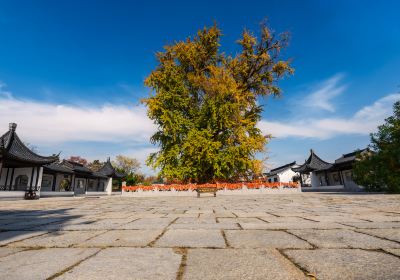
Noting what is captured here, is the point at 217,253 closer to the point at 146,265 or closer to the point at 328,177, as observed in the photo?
the point at 146,265

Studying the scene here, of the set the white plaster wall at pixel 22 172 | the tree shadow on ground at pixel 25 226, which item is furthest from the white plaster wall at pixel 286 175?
the tree shadow on ground at pixel 25 226

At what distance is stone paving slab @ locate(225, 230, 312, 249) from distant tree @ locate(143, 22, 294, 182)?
1399 cm

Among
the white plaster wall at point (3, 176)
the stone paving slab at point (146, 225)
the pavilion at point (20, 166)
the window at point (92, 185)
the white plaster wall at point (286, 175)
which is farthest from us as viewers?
the white plaster wall at point (286, 175)

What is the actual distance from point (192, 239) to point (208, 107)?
53.3ft

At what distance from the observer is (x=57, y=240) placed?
7.27ft

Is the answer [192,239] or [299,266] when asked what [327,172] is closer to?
[192,239]

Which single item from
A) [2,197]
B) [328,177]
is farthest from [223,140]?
[328,177]

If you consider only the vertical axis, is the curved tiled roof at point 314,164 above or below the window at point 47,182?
above

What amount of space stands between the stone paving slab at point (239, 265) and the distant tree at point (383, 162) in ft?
45.5

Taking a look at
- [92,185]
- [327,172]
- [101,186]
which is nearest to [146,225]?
[327,172]

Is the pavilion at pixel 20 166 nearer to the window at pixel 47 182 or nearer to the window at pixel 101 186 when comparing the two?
the window at pixel 47 182

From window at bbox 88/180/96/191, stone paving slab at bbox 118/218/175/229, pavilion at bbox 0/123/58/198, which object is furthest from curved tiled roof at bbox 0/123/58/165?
stone paving slab at bbox 118/218/175/229

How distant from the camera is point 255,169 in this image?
17.6 m

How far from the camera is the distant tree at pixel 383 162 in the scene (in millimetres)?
12031
